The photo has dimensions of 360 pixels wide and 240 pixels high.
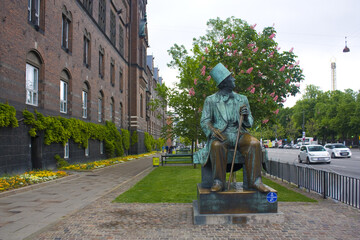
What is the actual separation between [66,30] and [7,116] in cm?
1021

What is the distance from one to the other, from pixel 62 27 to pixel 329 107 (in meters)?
62.3

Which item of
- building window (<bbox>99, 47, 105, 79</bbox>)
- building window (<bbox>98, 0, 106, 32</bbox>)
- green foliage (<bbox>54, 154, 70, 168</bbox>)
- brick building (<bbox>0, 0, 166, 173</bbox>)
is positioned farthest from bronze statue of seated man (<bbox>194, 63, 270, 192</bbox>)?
building window (<bbox>98, 0, 106, 32</bbox>)

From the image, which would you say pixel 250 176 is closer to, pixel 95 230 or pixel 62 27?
pixel 95 230

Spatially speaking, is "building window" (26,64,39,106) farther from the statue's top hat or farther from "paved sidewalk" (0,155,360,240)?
the statue's top hat

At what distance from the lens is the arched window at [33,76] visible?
15.6 meters

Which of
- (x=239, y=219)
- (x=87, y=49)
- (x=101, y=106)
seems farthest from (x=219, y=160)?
(x=101, y=106)

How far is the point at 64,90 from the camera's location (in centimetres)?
2069

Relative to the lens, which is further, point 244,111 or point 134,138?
point 134,138

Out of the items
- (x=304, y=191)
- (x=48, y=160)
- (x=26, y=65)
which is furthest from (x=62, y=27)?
(x=304, y=191)

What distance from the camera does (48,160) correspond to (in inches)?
676

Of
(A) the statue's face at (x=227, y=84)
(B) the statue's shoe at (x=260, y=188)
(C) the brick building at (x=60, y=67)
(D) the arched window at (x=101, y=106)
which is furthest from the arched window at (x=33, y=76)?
(B) the statue's shoe at (x=260, y=188)

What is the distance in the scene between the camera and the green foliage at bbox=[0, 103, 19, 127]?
1236cm

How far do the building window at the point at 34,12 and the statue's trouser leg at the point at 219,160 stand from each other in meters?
14.3

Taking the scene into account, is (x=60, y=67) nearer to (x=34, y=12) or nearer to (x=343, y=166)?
(x=34, y=12)
